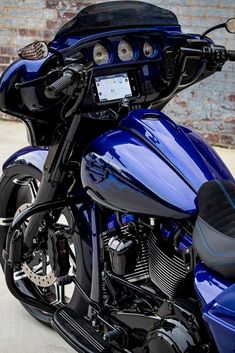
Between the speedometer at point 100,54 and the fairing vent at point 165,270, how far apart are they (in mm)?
622

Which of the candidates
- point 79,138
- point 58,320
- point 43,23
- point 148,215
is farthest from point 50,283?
point 43,23

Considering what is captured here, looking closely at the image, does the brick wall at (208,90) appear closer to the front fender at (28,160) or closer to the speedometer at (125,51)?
the front fender at (28,160)

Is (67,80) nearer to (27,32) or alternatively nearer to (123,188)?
(123,188)

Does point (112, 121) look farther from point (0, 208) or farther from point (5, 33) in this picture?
point (5, 33)

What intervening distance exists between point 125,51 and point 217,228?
0.84 m

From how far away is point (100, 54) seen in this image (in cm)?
243

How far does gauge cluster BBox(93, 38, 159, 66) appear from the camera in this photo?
242 centimetres

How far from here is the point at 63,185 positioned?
2.56 metres

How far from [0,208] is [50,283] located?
1.45 ft

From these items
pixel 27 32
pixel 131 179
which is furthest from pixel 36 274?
pixel 27 32

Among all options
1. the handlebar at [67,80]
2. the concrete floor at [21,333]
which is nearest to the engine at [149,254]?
the handlebar at [67,80]

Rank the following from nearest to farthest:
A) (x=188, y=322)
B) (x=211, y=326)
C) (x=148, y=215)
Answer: (x=211, y=326) → (x=188, y=322) → (x=148, y=215)

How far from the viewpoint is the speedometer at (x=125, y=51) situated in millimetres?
2459

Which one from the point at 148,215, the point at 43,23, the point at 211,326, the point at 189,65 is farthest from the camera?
the point at 43,23
